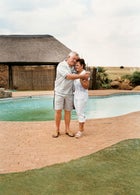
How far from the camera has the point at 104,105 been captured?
16.2m

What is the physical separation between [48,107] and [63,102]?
8.19 m

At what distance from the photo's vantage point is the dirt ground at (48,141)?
5801 mm

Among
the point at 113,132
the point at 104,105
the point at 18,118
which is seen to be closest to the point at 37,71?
the point at 104,105

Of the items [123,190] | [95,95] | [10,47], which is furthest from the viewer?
[10,47]

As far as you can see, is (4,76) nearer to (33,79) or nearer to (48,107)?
(33,79)

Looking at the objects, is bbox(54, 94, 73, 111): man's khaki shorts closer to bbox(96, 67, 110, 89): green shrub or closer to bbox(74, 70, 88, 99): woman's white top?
bbox(74, 70, 88, 99): woman's white top

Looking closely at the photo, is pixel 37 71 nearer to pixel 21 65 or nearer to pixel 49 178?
pixel 21 65

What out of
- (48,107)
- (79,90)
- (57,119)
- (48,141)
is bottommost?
(48,107)

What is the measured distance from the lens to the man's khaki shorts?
710 cm

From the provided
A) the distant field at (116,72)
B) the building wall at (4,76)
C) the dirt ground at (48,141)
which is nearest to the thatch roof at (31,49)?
the building wall at (4,76)

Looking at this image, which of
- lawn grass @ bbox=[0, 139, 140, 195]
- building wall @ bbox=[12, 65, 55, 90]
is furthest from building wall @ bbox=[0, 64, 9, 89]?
lawn grass @ bbox=[0, 139, 140, 195]

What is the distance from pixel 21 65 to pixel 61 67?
56.4ft

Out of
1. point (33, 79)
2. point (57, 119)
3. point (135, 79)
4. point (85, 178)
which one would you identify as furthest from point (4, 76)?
point (85, 178)

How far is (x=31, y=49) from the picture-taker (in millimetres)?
24281
